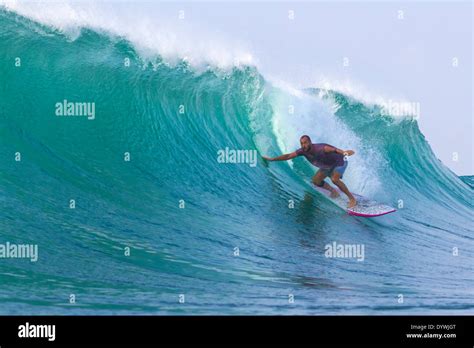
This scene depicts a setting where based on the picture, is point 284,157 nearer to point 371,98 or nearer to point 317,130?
point 317,130

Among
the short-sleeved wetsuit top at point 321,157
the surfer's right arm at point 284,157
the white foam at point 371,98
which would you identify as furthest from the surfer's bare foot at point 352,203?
the white foam at point 371,98

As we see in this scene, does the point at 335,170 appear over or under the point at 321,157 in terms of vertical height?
under

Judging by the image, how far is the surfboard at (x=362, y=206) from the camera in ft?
36.1

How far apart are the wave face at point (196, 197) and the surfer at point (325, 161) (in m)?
0.31

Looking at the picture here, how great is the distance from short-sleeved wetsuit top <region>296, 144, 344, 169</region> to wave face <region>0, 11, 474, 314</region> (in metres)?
0.55

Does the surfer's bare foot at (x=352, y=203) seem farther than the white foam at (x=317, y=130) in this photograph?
No

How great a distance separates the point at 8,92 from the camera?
36.8 ft

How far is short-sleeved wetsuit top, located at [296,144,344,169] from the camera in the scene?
423 inches

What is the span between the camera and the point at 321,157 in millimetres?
10852

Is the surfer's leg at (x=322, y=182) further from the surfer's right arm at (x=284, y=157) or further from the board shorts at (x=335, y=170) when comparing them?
the surfer's right arm at (x=284, y=157)

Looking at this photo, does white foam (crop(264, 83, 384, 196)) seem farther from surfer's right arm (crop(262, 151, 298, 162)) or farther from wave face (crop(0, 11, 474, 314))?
surfer's right arm (crop(262, 151, 298, 162))

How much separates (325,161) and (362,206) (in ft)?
3.07
